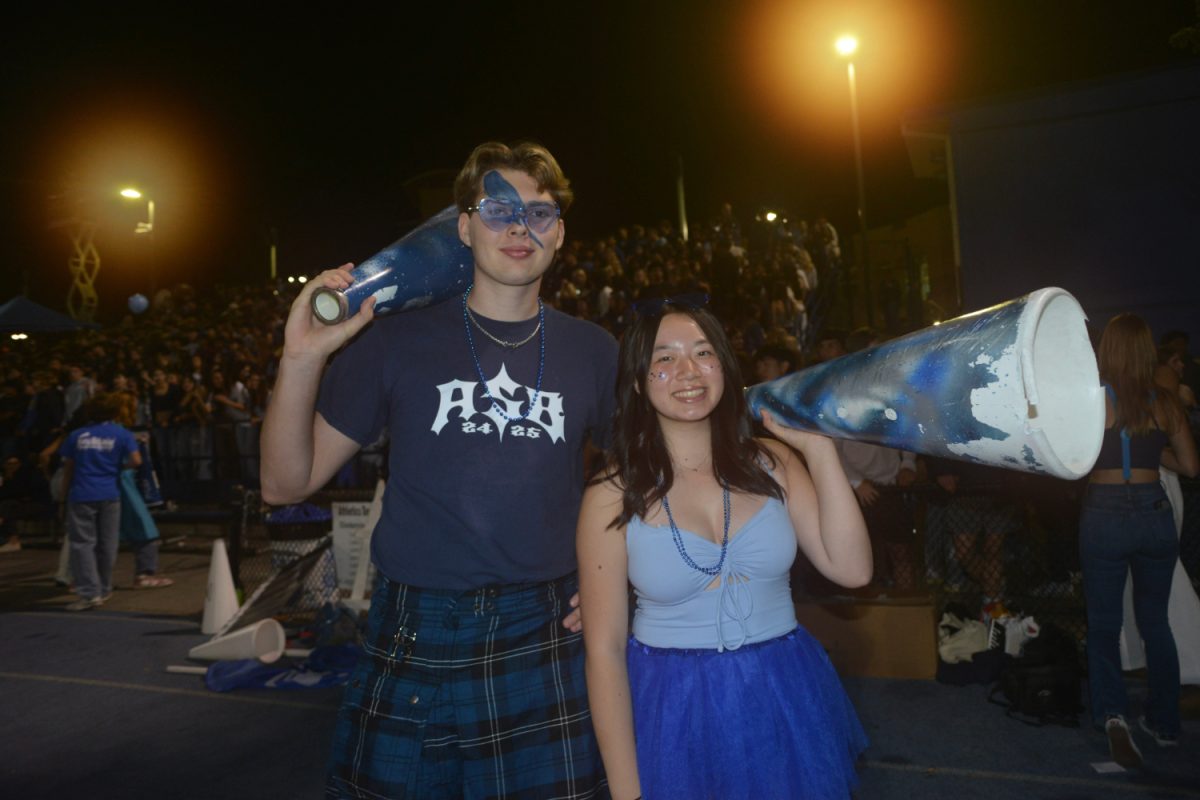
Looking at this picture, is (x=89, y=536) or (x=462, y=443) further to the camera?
(x=89, y=536)

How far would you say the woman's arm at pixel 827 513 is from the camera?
1957 mm

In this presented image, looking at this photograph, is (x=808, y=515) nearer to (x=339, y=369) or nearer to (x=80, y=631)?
(x=339, y=369)

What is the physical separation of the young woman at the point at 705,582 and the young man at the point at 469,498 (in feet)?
0.54

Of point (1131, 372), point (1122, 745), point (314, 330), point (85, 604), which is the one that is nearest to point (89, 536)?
point (85, 604)

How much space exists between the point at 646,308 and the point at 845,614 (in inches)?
162

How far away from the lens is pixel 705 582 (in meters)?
1.99

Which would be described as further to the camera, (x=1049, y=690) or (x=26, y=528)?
(x=26, y=528)

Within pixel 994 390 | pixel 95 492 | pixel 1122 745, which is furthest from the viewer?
pixel 95 492

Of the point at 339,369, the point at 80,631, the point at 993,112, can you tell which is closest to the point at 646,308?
the point at 339,369

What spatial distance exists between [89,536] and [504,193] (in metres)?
8.25

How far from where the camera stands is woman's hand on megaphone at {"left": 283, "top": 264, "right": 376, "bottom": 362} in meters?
1.85

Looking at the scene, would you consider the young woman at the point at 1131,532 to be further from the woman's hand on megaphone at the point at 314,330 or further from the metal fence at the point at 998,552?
the woman's hand on megaphone at the point at 314,330

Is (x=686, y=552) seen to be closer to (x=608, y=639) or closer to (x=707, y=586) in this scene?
(x=707, y=586)

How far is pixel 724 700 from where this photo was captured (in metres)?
1.92
